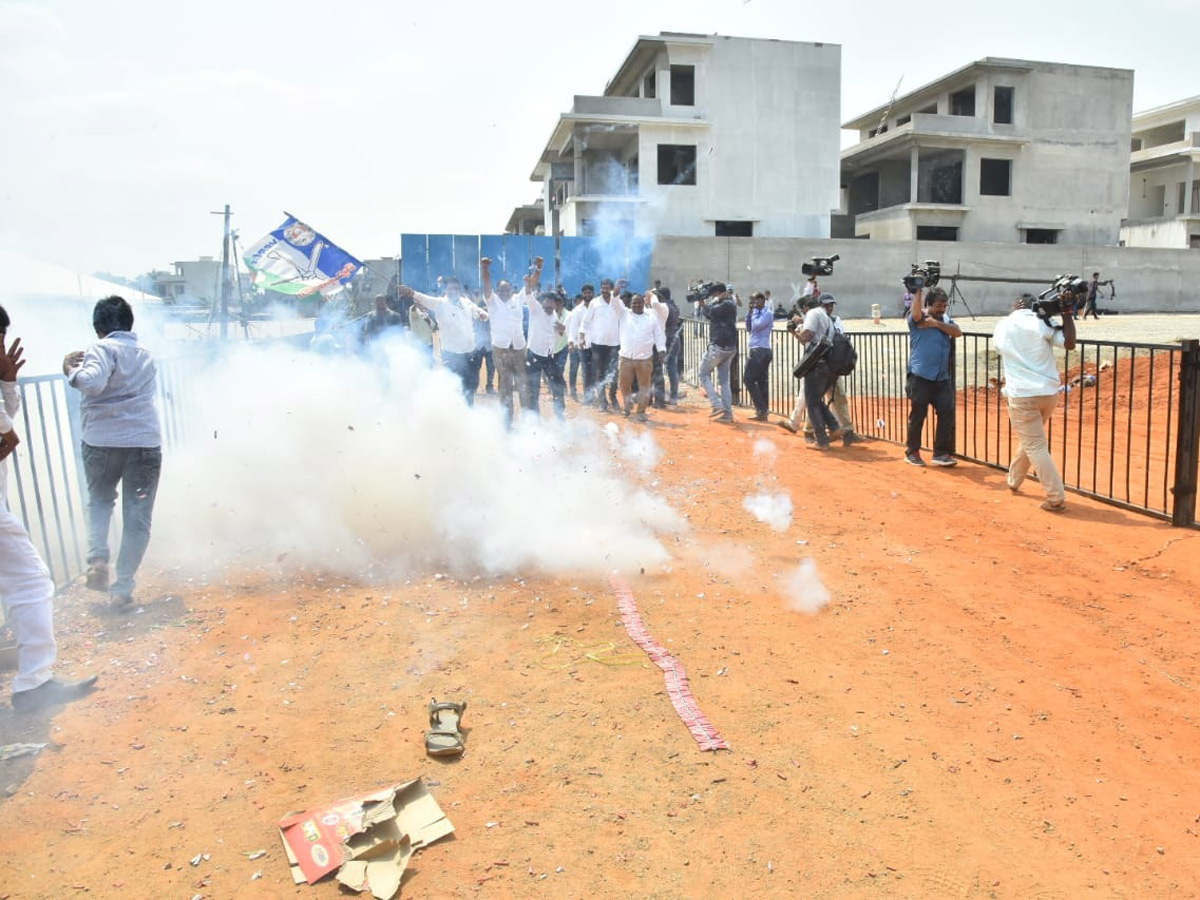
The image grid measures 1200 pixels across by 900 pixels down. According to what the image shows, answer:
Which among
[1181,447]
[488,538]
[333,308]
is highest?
[333,308]

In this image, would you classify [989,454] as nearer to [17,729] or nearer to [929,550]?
[929,550]

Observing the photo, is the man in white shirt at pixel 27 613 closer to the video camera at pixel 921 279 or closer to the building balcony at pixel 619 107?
the video camera at pixel 921 279

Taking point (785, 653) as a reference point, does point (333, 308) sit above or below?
above

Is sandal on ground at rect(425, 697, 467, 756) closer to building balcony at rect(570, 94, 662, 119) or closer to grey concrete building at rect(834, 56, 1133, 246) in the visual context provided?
building balcony at rect(570, 94, 662, 119)

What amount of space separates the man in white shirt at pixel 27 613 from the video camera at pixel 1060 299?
7.11 meters

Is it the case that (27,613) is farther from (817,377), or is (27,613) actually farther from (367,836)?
(817,377)

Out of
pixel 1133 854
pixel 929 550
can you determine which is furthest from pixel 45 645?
pixel 929 550

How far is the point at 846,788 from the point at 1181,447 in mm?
4722

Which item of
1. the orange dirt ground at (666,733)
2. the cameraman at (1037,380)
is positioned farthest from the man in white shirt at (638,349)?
the orange dirt ground at (666,733)

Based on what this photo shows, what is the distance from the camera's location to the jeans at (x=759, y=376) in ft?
37.5

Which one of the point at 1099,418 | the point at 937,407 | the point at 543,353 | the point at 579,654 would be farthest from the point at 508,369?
the point at 1099,418

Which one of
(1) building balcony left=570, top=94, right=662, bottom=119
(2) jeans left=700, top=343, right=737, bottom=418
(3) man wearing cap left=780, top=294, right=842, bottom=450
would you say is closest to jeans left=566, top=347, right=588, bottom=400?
(2) jeans left=700, top=343, right=737, bottom=418

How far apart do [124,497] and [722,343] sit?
26.9 ft

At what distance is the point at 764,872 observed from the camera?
9.00 ft
